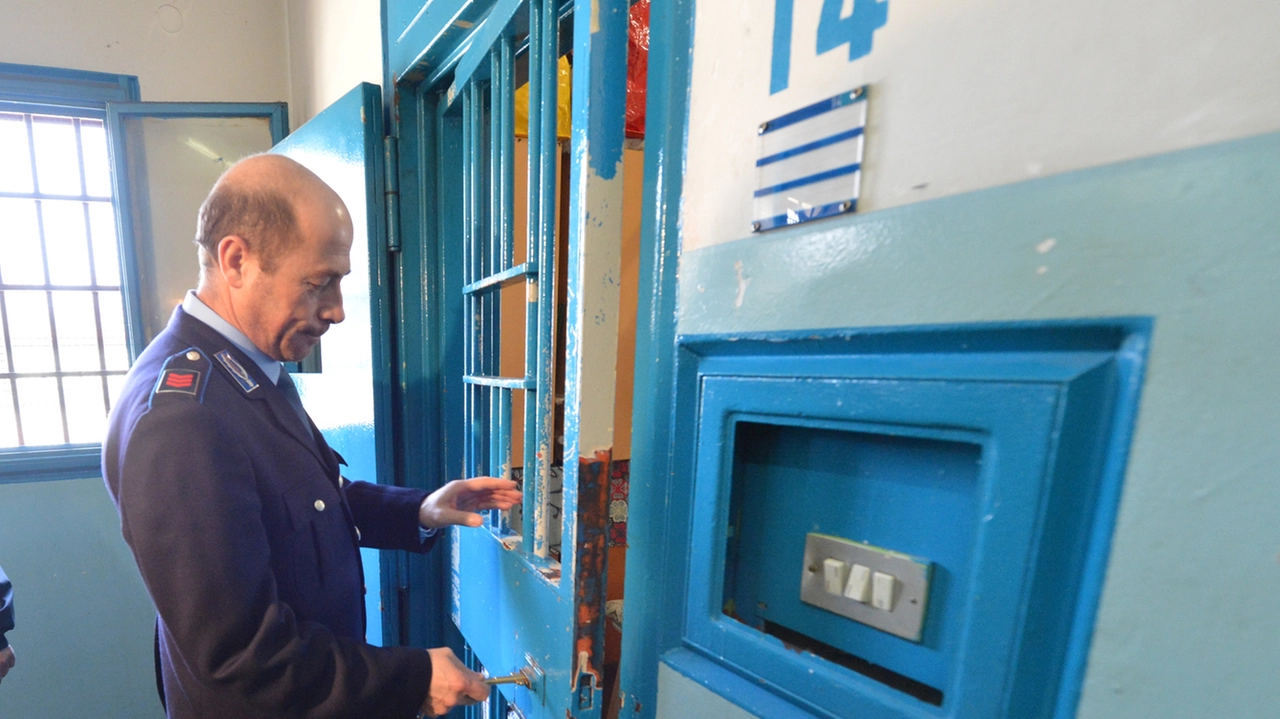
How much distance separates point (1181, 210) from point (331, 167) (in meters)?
1.89

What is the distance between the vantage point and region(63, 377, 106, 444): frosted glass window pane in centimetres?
263

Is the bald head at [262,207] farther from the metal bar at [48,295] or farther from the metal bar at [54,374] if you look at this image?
the metal bar at [48,295]

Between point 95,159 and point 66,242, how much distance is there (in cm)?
43

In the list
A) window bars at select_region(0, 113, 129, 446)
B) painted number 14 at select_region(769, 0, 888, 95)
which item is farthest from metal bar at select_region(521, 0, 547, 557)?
window bars at select_region(0, 113, 129, 446)

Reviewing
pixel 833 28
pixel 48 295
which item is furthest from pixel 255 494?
pixel 48 295

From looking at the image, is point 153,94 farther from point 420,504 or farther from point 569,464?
point 569,464

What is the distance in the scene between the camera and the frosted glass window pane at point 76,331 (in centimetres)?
259

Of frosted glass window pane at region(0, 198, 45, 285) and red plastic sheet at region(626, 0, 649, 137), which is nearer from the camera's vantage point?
red plastic sheet at region(626, 0, 649, 137)

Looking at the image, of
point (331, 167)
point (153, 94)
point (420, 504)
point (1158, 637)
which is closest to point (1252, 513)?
point (1158, 637)

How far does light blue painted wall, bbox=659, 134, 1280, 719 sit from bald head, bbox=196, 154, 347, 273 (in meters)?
1.00

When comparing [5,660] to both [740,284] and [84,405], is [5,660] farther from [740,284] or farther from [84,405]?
[740,284]

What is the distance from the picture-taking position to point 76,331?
2.61 meters

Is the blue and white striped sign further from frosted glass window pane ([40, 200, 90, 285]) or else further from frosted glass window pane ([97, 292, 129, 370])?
frosted glass window pane ([40, 200, 90, 285])

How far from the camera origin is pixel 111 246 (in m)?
2.61
